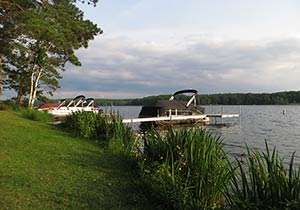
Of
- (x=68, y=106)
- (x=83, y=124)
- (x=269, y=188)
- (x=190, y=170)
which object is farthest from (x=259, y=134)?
(x=269, y=188)

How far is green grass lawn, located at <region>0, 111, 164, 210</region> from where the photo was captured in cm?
514

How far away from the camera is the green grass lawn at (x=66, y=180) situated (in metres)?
5.14

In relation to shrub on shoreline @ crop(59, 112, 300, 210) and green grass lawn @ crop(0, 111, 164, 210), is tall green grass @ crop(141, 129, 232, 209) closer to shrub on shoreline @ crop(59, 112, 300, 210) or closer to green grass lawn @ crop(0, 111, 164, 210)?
shrub on shoreline @ crop(59, 112, 300, 210)

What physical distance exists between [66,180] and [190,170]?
2359 mm

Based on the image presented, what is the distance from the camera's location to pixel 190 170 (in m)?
6.07

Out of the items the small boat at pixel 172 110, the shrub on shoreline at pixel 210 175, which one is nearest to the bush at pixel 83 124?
the shrub on shoreline at pixel 210 175

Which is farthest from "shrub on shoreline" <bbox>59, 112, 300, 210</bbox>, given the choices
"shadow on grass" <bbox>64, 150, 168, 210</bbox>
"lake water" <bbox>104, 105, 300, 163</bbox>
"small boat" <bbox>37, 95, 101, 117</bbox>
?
"small boat" <bbox>37, 95, 101, 117</bbox>

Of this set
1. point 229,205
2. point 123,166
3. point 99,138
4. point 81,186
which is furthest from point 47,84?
point 229,205

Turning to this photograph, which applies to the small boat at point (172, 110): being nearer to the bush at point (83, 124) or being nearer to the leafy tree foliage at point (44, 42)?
the leafy tree foliage at point (44, 42)

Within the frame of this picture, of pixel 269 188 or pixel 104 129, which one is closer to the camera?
pixel 269 188

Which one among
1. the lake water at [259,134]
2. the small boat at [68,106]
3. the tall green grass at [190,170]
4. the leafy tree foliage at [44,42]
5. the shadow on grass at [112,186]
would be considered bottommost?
the lake water at [259,134]

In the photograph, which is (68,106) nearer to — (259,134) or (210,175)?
(259,134)

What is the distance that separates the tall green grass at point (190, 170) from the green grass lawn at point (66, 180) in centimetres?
40

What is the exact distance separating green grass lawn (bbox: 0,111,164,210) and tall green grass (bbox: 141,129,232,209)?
0.40m
